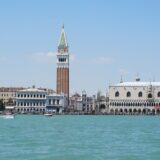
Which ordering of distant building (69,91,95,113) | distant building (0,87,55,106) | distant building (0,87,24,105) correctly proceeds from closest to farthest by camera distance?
distant building (0,87,55,106) → distant building (0,87,24,105) → distant building (69,91,95,113)

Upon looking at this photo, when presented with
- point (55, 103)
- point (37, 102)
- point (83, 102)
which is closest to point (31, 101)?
point (37, 102)

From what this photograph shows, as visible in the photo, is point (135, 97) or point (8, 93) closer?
point (135, 97)

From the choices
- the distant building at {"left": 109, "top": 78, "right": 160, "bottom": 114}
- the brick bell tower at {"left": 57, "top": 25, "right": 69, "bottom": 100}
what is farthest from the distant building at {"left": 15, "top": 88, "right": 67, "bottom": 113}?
the distant building at {"left": 109, "top": 78, "right": 160, "bottom": 114}

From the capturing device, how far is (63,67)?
473ft

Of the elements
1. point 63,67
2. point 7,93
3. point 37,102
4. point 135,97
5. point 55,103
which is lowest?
point 55,103

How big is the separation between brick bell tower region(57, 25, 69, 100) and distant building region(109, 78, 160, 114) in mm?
9979

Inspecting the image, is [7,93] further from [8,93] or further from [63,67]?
[63,67]

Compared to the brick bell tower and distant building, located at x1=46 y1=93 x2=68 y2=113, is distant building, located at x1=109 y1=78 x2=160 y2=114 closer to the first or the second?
distant building, located at x1=46 y1=93 x2=68 y2=113

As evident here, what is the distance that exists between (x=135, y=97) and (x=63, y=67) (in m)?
17.4

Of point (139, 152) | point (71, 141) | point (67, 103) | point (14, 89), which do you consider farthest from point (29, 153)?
point (14, 89)

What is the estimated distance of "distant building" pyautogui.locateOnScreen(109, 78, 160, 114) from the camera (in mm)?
135750

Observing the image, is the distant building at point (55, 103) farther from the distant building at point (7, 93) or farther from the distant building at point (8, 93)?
the distant building at point (7, 93)

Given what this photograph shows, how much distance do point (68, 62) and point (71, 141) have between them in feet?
357

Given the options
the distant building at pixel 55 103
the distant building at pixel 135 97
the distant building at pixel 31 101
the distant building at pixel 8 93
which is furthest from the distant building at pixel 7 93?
the distant building at pixel 135 97
